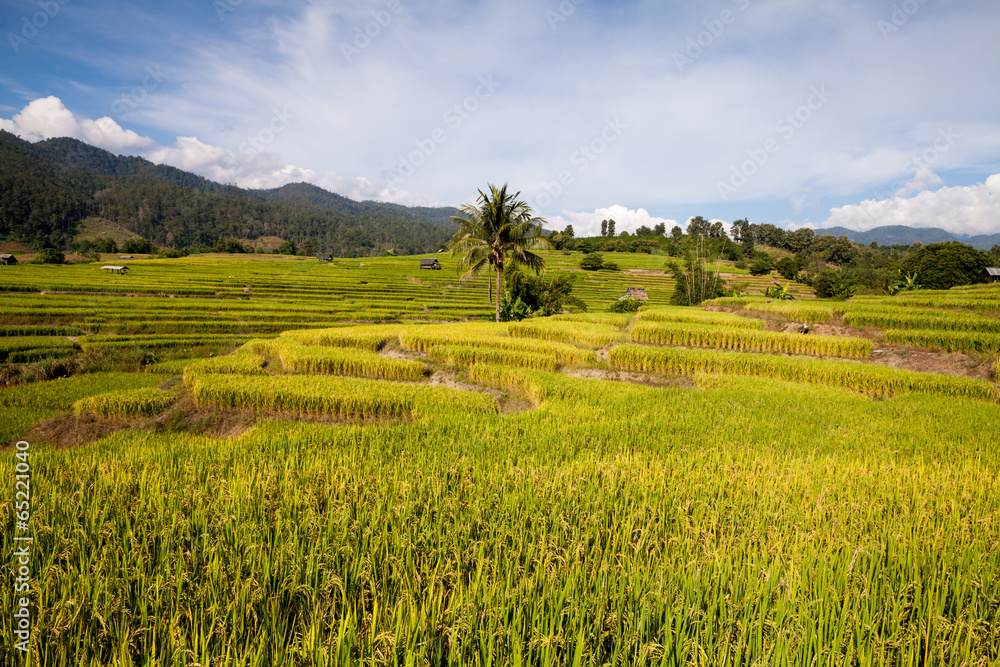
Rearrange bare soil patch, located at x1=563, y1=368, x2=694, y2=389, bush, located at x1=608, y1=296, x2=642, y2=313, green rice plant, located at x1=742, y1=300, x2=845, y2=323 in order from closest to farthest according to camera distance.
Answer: bare soil patch, located at x1=563, y1=368, x2=694, y2=389 < green rice plant, located at x1=742, y1=300, x2=845, y2=323 < bush, located at x1=608, y1=296, x2=642, y2=313

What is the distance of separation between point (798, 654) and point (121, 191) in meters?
204

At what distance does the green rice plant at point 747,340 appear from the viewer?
1340 centimetres

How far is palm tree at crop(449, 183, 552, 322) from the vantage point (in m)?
22.0

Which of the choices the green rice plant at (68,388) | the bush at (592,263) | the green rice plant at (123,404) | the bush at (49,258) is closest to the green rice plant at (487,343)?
the green rice plant at (123,404)

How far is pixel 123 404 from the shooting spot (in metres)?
9.02

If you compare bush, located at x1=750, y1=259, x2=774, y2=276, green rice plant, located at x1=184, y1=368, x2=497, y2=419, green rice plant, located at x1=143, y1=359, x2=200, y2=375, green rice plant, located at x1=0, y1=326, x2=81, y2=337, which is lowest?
green rice plant, located at x1=143, y1=359, x2=200, y2=375

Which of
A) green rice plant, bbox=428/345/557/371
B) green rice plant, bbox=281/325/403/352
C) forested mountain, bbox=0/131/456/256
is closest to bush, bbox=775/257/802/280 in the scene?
green rice plant, bbox=428/345/557/371

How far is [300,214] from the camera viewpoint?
583 ft

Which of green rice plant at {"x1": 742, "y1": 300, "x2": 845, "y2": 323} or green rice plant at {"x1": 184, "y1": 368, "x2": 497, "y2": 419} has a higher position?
green rice plant at {"x1": 742, "y1": 300, "x2": 845, "y2": 323}

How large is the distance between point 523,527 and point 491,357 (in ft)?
32.6

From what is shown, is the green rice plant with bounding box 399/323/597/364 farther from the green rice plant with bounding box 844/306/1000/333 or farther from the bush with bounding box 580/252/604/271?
the bush with bounding box 580/252/604/271

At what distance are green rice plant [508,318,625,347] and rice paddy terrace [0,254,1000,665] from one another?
5588 millimetres

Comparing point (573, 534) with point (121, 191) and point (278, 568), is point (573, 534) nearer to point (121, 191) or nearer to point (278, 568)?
point (278, 568)

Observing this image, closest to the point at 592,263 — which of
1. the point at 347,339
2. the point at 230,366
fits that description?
the point at 347,339
